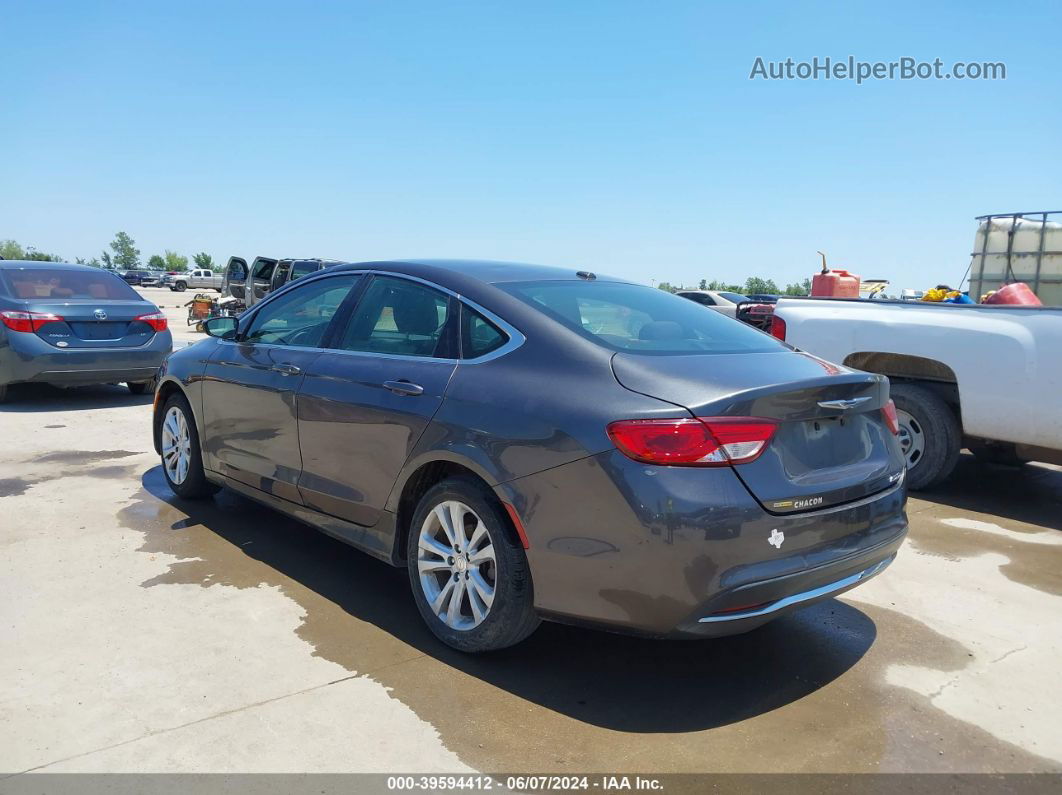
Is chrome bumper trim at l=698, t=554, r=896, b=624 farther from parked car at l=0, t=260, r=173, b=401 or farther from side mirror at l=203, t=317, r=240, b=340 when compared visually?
parked car at l=0, t=260, r=173, b=401

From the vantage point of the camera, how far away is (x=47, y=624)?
379 cm

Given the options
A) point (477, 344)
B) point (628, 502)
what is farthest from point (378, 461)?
point (628, 502)

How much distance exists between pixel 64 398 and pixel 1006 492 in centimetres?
1006

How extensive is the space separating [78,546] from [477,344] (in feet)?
9.32

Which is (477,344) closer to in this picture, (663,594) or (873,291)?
(663,594)

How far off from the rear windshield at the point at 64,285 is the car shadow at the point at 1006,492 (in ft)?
29.0

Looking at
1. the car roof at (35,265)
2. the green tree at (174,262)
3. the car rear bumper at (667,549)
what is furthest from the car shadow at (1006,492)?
the green tree at (174,262)

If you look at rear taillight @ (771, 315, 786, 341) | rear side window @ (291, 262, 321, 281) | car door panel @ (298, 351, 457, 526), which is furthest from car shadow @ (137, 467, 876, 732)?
rear side window @ (291, 262, 321, 281)

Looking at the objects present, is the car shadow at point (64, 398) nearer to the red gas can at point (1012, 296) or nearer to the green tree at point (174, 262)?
the red gas can at point (1012, 296)

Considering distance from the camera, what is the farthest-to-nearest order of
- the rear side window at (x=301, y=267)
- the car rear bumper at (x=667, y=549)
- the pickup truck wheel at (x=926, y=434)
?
the rear side window at (x=301, y=267) < the pickup truck wheel at (x=926, y=434) < the car rear bumper at (x=667, y=549)

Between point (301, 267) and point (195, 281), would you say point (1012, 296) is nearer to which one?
point (301, 267)

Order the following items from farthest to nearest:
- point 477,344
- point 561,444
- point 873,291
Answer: point 873,291
point 477,344
point 561,444

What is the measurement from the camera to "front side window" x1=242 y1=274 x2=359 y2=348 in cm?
452

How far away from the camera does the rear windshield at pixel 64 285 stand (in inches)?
370
